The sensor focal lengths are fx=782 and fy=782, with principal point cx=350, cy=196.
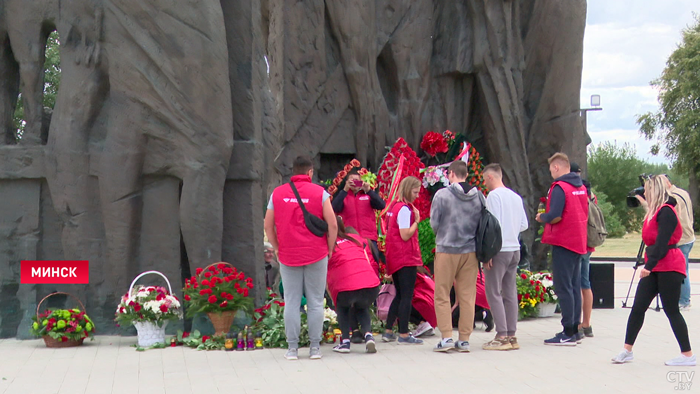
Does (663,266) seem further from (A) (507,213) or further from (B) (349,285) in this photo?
(B) (349,285)

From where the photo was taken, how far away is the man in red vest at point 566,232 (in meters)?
6.93

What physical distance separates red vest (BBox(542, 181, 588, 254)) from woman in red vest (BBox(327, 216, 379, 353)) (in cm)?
171

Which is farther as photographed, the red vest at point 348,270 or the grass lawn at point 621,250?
the grass lawn at point 621,250

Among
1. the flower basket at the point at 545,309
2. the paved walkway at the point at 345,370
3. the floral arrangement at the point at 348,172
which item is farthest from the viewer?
the flower basket at the point at 545,309

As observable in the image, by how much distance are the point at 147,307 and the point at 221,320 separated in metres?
0.67

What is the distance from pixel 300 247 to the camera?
6.28m

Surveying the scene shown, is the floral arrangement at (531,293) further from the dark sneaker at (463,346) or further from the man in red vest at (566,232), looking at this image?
the dark sneaker at (463,346)

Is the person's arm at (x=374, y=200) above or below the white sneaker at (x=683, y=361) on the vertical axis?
above

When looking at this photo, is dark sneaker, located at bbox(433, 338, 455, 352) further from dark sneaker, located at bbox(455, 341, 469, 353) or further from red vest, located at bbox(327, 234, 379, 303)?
red vest, located at bbox(327, 234, 379, 303)

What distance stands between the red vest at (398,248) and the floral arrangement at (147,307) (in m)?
1.99

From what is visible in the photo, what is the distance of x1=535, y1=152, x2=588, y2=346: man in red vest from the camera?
6.93 m

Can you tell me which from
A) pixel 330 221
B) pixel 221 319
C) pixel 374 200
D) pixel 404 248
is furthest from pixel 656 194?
pixel 221 319

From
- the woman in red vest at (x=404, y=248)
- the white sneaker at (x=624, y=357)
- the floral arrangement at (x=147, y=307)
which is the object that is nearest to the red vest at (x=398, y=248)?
the woman in red vest at (x=404, y=248)
